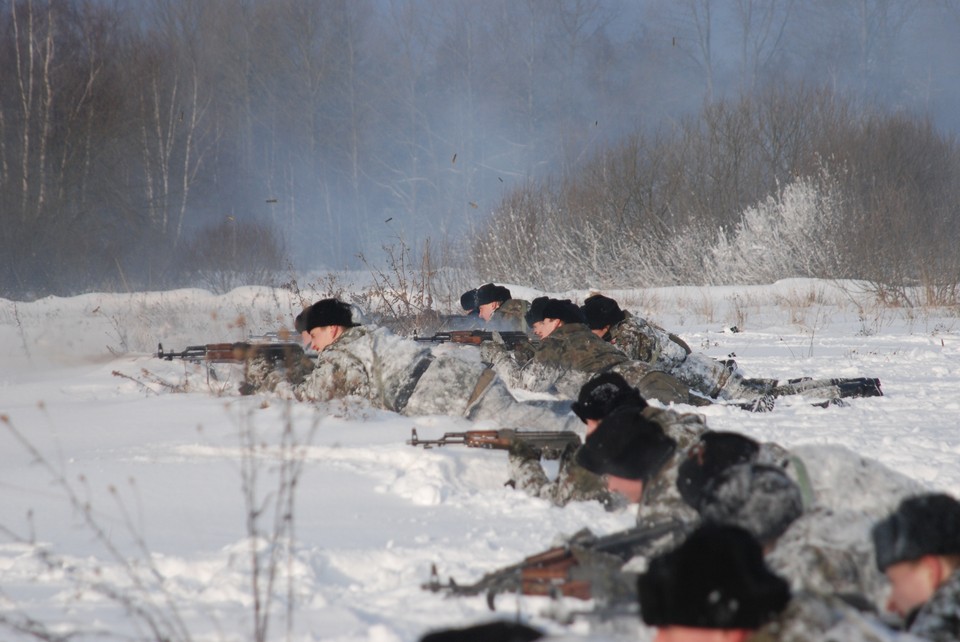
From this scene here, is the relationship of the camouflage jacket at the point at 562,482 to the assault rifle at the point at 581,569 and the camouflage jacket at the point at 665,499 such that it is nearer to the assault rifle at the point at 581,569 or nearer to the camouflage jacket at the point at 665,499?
the camouflage jacket at the point at 665,499

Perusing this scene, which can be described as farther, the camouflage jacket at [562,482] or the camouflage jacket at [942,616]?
the camouflage jacket at [562,482]

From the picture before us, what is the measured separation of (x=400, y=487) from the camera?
15.6 feet

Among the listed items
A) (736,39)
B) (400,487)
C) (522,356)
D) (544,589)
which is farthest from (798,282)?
(736,39)

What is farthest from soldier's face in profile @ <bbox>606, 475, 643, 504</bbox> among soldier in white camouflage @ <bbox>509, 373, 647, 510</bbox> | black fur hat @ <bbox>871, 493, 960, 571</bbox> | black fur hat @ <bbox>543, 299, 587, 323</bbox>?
black fur hat @ <bbox>543, 299, 587, 323</bbox>

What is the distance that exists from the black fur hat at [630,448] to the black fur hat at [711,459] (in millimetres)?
496

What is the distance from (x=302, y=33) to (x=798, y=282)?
3000 cm

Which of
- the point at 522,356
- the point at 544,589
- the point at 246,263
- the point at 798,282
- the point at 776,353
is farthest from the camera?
the point at 246,263

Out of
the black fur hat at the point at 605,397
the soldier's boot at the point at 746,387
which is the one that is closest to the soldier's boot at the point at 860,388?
the soldier's boot at the point at 746,387

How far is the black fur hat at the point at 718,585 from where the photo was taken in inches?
68.0

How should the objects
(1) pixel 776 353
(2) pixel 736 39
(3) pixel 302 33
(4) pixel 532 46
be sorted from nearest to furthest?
(1) pixel 776 353, (3) pixel 302 33, (4) pixel 532 46, (2) pixel 736 39

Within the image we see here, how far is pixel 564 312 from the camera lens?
275 inches

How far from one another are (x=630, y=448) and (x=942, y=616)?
1.46 metres

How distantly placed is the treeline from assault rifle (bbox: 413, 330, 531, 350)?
13.8 meters

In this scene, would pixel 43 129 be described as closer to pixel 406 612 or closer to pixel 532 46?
pixel 406 612
